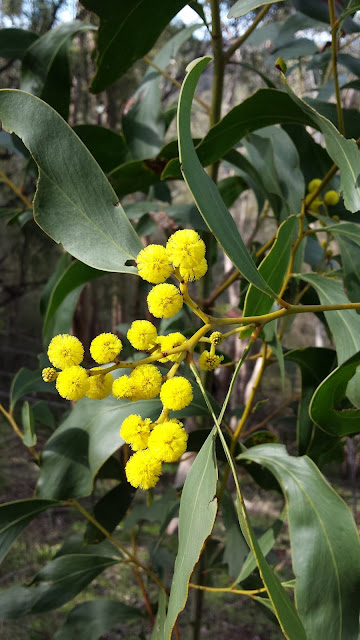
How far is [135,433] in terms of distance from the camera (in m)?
0.41

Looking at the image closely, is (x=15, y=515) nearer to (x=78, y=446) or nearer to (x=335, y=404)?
(x=78, y=446)

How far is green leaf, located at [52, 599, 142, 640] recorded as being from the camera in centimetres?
92

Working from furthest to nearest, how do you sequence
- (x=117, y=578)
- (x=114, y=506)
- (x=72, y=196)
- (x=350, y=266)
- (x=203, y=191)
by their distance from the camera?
1. (x=117, y=578)
2. (x=114, y=506)
3. (x=350, y=266)
4. (x=72, y=196)
5. (x=203, y=191)

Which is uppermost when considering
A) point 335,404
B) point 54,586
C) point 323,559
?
point 335,404

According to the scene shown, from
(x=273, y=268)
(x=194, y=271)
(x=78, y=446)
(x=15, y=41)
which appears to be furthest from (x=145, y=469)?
(x=15, y=41)

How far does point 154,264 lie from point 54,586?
2.35ft

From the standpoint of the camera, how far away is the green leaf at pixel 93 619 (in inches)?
36.4

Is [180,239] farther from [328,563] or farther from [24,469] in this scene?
[24,469]

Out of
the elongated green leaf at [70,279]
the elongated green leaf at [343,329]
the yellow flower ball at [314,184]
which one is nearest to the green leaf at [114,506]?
the elongated green leaf at [70,279]

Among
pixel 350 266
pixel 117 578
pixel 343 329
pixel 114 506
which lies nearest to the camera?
pixel 343 329

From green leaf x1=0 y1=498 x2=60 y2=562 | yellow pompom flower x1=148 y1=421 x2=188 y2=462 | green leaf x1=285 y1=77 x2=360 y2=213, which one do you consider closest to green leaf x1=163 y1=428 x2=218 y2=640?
yellow pompom flower x1=148 y1=421 x2=188 y2=462

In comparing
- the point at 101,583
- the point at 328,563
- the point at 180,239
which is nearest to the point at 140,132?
the point at 180,239

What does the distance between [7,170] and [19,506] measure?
509cm

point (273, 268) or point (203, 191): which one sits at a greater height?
point (203, 191)
